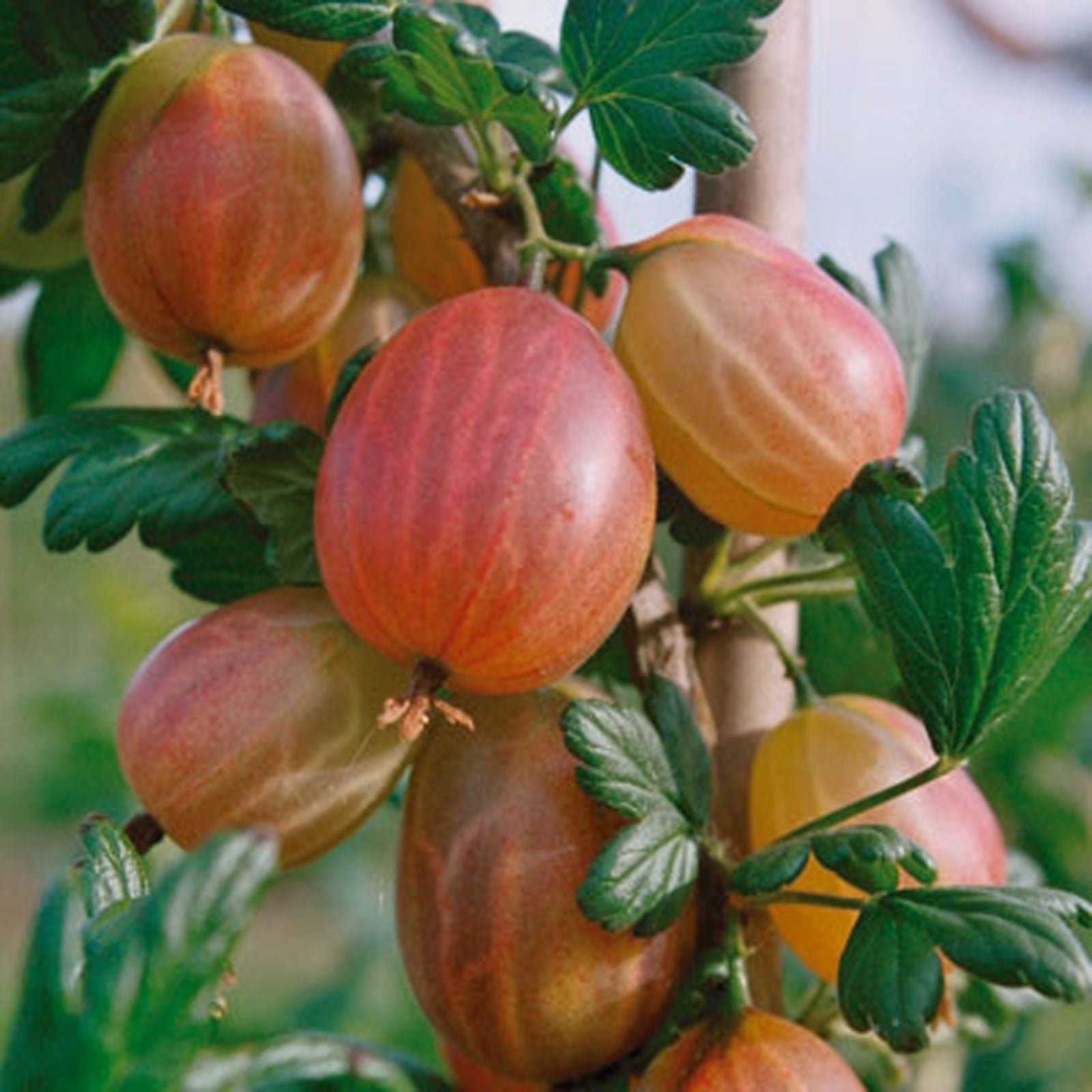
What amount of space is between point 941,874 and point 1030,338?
2.22 m

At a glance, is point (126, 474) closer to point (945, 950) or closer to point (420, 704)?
point (420, 704)

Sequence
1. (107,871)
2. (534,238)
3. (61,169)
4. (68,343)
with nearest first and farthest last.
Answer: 1. (107,871)
2. (534,238)
3. (61,169)
4. (68,343)

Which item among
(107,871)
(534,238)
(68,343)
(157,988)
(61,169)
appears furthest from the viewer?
(68,343)

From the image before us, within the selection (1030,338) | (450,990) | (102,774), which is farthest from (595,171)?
(1030,338)

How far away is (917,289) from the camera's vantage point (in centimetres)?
71

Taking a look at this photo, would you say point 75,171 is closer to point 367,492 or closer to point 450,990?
point 367,492

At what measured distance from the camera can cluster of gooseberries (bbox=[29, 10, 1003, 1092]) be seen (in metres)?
0.48

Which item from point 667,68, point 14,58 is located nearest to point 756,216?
point 667,68

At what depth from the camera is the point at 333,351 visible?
0.69 m

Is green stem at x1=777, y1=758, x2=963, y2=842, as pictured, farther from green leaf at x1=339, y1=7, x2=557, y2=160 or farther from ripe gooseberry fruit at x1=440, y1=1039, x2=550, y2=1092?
green leaf at x1=339, y1=7, x2=557, y2=160

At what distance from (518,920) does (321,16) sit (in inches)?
12.5

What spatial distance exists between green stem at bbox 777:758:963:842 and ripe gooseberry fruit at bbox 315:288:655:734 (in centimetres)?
10

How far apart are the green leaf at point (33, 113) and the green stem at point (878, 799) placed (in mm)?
383

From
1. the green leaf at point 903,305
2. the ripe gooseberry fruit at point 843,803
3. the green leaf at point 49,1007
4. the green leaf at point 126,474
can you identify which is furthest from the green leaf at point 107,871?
the green leaf at point 903,305
